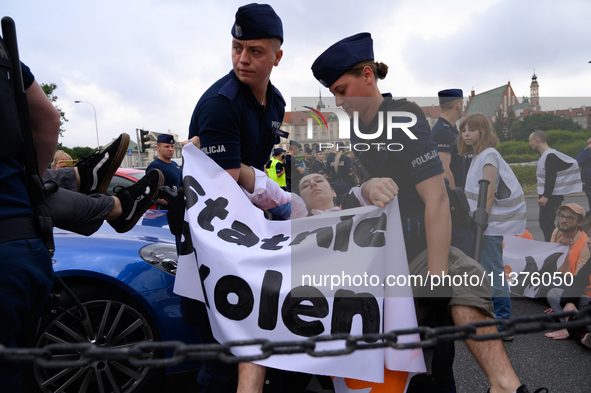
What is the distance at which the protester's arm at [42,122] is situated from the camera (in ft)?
5.76

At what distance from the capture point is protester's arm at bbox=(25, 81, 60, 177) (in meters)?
1.76

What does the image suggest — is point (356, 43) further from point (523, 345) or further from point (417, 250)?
point (523, 345)

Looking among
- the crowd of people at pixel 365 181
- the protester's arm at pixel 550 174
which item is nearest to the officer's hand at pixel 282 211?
the crowd of people at pixel 365 181

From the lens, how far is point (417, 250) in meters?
1.93

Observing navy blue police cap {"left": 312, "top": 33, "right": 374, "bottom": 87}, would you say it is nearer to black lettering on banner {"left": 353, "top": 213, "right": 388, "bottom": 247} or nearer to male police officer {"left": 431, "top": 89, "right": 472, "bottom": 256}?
male police officer {"left": 431, "top": 89, "right": 472, "bottom": 256}

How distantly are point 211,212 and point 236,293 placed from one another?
1.53 ft

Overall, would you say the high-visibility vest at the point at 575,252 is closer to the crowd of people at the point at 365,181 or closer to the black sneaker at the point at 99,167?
the crowd of people at the point at 365,181

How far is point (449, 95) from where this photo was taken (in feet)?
6.69

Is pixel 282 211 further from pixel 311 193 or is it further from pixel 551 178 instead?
pixel 551 178

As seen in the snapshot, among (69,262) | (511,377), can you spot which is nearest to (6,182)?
(69,262)

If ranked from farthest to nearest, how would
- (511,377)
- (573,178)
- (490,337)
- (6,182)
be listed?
(573,178)
(511,377)
(6,182)
(490,337)

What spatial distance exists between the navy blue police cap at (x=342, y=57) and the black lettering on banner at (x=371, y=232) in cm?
76

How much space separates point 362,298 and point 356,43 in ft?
4.20

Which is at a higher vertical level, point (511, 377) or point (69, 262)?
point (69, 262)
